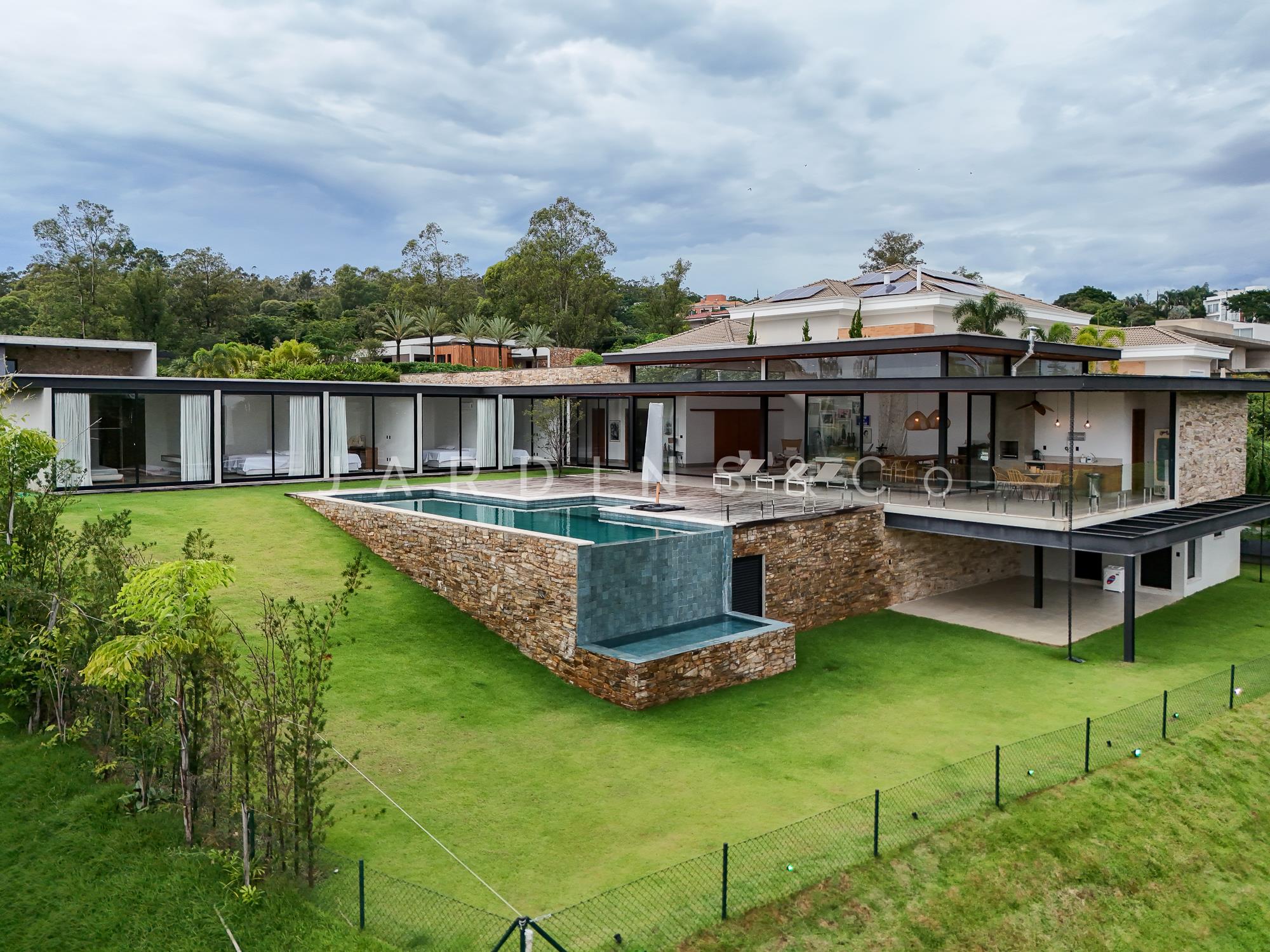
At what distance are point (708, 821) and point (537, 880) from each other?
212 cm

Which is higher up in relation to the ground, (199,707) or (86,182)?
(86,182)

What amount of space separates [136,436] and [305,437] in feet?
14.4

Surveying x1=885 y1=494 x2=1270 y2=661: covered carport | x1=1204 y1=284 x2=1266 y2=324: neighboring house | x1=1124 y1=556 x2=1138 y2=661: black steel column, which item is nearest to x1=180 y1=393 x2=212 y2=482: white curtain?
x1=885 y1=494 x2=1270 y2=661: covered carport

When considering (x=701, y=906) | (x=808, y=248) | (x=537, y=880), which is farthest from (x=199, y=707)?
(x=808, y=248)

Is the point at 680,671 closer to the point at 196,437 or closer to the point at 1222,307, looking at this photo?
the point at 196,437

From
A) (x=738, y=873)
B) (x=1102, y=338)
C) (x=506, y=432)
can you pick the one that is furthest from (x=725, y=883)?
(x=1102, y=338)

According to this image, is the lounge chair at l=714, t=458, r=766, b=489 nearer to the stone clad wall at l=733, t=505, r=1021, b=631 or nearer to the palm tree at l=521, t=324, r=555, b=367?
the stone clad wall at l=733, t=505, r=1021, b=631

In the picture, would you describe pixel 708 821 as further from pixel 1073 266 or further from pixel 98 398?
pixel 1073 266

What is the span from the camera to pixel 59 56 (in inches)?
1216

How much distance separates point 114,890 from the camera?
7418mm

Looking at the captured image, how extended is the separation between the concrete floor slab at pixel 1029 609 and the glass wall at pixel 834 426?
5.10 meters

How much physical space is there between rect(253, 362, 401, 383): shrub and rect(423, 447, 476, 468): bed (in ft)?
13.5

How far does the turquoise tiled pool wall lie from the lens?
13.7m

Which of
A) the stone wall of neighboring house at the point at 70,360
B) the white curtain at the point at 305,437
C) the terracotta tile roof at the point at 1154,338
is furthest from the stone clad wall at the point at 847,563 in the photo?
the stone wall of neighboring house at the point at 70,360
